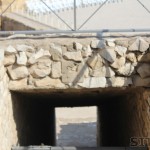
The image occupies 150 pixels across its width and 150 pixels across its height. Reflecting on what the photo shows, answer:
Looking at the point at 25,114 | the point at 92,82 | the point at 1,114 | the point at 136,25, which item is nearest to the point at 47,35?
the point at 92,82

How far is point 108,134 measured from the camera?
884cm

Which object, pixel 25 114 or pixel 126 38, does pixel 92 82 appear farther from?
pixel 25 114

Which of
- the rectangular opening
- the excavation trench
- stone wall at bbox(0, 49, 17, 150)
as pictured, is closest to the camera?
stone wall at bbox(0, 49, 17, 150)

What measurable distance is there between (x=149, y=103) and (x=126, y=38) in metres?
0.73

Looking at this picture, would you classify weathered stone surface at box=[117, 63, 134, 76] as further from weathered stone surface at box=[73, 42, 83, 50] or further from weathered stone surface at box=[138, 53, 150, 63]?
weathered stone surface at box=[73, 42, 83, 50]

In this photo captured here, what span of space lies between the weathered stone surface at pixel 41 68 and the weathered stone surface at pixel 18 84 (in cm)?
13

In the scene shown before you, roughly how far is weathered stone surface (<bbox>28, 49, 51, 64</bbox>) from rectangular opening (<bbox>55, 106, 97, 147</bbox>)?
28.9 ft

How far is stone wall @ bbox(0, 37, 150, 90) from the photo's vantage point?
4.56m

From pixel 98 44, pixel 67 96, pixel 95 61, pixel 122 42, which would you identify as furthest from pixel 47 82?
pixel 67 96

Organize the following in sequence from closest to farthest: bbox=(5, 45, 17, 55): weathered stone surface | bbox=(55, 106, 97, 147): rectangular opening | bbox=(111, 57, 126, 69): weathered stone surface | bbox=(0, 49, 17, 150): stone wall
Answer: bbox=(0, 49, 17, 150): stone wall, bbox=(5, 45, 17, 55): weathered stone surface, bbox=(111, 57, 126, 69): weathered stone surface, bbox=(55, 106, 97, 147): rectangular opening

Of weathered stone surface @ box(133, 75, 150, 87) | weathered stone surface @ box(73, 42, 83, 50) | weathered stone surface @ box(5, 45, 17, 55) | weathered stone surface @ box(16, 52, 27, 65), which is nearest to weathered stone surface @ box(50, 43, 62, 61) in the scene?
weathered stone surface @ box(73, 42, 83, 50)

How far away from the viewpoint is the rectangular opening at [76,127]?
47.7 ft

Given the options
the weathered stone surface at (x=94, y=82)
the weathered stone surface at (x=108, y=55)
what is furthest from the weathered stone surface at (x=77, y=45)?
the weathered stone surface at (x=94, y=82)

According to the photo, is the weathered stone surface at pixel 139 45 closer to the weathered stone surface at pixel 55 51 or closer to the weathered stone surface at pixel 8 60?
the weathered stone surface at pixel 55 51
